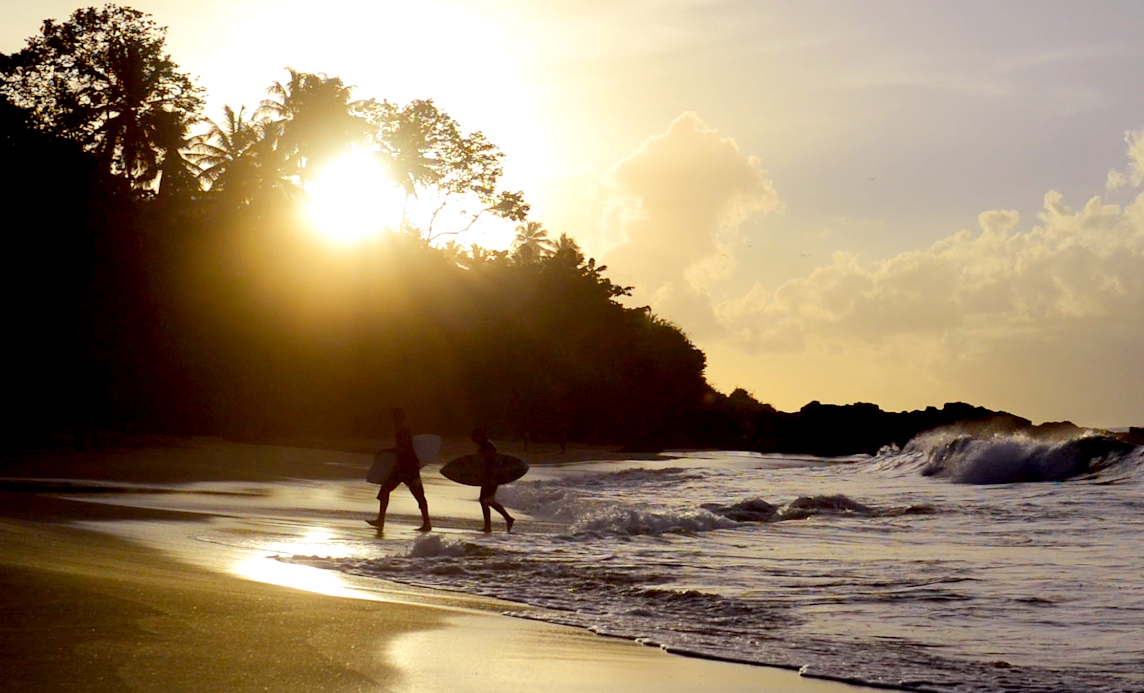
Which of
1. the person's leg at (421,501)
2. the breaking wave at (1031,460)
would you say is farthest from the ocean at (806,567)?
the breaking wave at (1031,460)

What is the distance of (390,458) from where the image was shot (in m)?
Result: 14.7

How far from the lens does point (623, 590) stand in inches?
365

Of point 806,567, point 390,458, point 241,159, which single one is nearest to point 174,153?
point 241,159

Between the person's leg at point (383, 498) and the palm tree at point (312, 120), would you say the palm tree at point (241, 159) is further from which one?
the person's leg at point (383, 498)

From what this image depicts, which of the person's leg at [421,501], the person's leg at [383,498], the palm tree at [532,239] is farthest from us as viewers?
the palm tree at [532,239]

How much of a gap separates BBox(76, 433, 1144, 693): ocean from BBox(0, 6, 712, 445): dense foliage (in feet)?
31.4

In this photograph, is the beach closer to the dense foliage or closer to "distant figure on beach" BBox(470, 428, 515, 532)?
"distant figure on beach" BBox(470, 428, 515, 532)

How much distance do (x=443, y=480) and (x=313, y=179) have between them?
82.5ft

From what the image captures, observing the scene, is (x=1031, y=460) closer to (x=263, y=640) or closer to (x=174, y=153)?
(x=263, y=640)

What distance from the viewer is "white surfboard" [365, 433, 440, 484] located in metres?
14.4

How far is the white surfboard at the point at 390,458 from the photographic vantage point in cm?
1444

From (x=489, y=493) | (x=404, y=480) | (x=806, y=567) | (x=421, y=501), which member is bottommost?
(x=806, y=567)

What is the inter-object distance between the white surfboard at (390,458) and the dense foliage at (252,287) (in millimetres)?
11895

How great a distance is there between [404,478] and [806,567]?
5553mm
